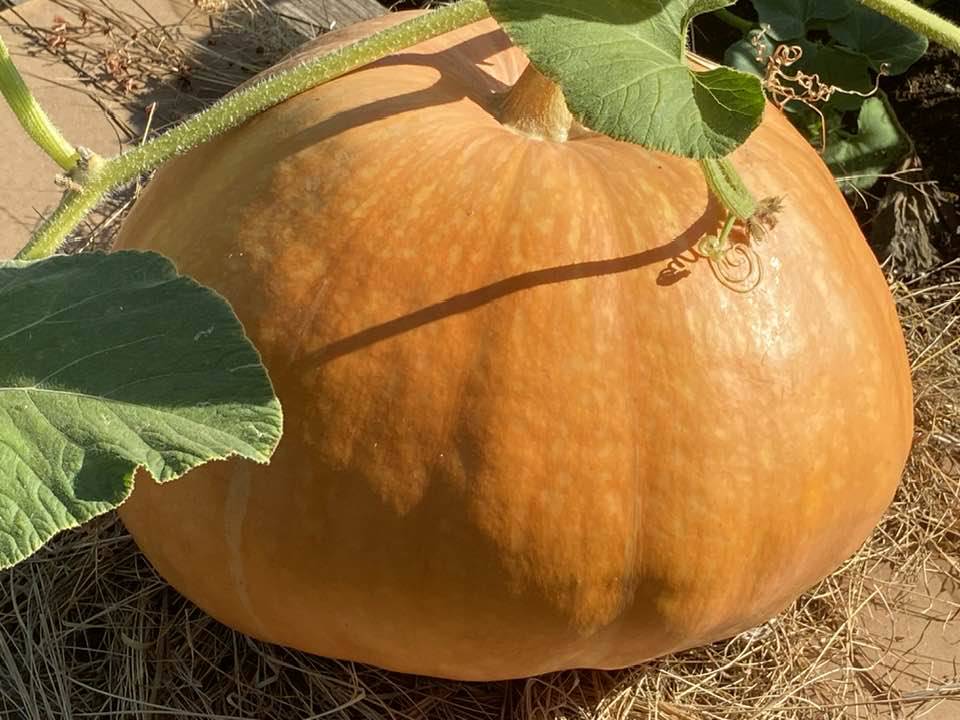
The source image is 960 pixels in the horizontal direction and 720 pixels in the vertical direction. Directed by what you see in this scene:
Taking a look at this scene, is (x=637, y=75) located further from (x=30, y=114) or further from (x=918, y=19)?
(x=30, y=114)

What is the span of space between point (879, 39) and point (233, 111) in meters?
1.41

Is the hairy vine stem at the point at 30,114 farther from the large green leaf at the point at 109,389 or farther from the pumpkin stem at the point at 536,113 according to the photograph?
the pumpkin stem at the point at 536,113

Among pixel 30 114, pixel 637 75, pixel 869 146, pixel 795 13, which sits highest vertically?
pixel 30 114

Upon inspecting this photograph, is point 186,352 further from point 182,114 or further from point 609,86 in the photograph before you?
point 182,114

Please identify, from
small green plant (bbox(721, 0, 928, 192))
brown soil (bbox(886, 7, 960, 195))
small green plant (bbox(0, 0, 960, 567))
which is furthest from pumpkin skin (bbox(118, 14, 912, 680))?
brown soil (bbox(886, 7, 960, 195))

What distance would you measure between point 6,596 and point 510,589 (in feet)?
3.21

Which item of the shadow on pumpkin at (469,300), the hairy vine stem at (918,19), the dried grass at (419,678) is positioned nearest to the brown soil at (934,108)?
the dried grass at (419,678)

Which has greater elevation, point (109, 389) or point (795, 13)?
point (109, 389)

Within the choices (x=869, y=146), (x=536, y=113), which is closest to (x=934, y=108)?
(x=869, y=146)

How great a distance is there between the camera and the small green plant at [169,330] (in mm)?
1059

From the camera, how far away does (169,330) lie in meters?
1.14

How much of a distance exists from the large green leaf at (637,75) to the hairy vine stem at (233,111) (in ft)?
0.61

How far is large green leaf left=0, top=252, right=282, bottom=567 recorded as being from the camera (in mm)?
1057

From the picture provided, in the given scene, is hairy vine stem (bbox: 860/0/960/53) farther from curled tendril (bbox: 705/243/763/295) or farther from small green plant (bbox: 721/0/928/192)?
small green plant (bbox: 721/0/928/192)
